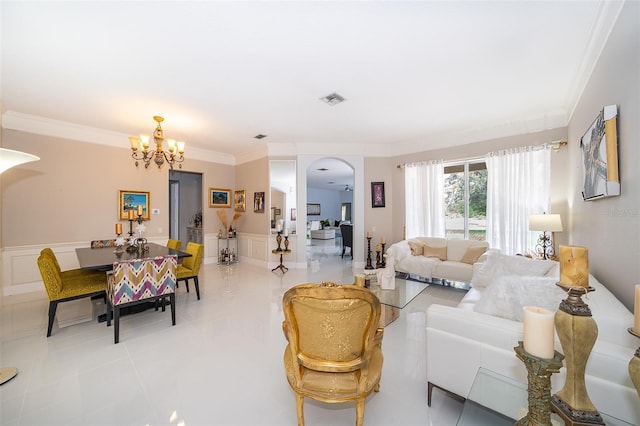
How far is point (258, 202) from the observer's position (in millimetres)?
6117

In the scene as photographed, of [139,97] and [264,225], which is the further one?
[264,225]

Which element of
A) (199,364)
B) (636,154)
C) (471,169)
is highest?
(471,169)

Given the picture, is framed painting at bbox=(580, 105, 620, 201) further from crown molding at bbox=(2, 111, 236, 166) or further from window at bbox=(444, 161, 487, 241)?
crown molding at bbox=(2, 111, 236, 166)

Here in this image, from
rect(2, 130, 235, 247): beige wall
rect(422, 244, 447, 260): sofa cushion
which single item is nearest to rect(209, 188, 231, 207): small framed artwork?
rect(2, 130, 235, 247): beige wall

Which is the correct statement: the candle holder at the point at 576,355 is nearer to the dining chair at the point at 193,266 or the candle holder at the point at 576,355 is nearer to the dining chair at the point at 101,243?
the dining chair at the point at 193,266

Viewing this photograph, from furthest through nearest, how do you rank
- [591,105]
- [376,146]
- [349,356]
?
[376,146], [591,105], [349,356]

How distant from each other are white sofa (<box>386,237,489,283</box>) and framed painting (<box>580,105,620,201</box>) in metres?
1.97

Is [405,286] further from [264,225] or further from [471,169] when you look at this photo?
[264,225]

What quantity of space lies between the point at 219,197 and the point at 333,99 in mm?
4344

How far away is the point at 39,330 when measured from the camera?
278 centimetres

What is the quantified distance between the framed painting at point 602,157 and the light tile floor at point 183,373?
191 cm

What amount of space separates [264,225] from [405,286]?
11.9 feet

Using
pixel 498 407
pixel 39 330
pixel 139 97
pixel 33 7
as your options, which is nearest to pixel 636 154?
pixel 498 407

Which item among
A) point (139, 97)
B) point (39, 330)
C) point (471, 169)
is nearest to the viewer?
point (39, 330)
